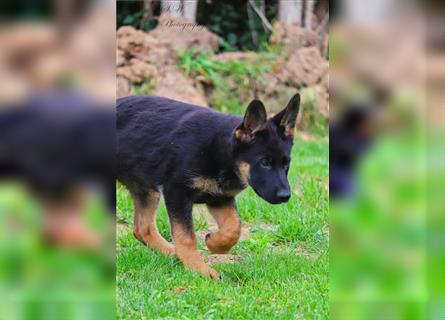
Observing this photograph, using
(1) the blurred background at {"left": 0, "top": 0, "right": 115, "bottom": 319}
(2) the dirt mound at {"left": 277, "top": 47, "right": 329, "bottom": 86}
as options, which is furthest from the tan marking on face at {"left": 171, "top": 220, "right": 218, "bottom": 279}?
(2) the dirt mound at {"left": 277, "top": 47, "right": 329, "bottom": 86}

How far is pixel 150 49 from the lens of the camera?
408 inches

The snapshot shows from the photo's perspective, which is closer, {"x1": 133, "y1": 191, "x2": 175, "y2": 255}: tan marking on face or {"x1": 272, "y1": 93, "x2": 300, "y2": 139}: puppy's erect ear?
{"x1": 272, "y1": 93, "x2": 300, "y2": 139}: puppy's erect ear

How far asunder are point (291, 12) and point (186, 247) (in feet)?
24.7

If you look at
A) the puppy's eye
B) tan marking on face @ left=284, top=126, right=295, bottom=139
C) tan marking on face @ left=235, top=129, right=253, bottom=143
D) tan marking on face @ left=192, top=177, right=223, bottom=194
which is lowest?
tan marking on face @ left=192, top=177, right=223, bottom=194

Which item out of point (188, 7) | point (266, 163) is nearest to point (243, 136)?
point (266, 163)

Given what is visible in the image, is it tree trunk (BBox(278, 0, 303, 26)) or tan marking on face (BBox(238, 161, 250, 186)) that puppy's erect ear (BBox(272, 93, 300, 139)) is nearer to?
tan marking on face (BBox(238, 161, 250, 186))

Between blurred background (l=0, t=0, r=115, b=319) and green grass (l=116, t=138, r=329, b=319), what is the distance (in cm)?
178

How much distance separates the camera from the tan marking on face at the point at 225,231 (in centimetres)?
505

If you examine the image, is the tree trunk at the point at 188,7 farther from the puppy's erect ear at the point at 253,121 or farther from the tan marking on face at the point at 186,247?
the tan marking on face at the point at 186,247

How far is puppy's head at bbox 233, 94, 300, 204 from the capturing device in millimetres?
4578

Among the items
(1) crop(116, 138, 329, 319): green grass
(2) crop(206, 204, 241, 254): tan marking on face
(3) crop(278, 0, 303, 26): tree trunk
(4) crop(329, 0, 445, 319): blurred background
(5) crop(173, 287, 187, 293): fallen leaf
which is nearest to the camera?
(4) crop(329, 0, 445, 319): blurred background

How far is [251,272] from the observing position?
4.71m

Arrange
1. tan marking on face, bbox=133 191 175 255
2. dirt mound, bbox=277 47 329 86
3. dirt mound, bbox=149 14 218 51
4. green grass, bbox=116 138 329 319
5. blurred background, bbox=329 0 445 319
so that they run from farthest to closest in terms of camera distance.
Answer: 1. dirt mound, bbox=277 47 329 86
2. dirt mound, bbox=149 14 218 51
3. tan marking on face, bbox=133 191 175 255
4. green grass, bbox=116 138 329 319
5. blurred background, bbox=329 0 445 319

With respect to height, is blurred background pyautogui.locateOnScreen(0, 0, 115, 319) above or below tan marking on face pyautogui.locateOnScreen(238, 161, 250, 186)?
above
